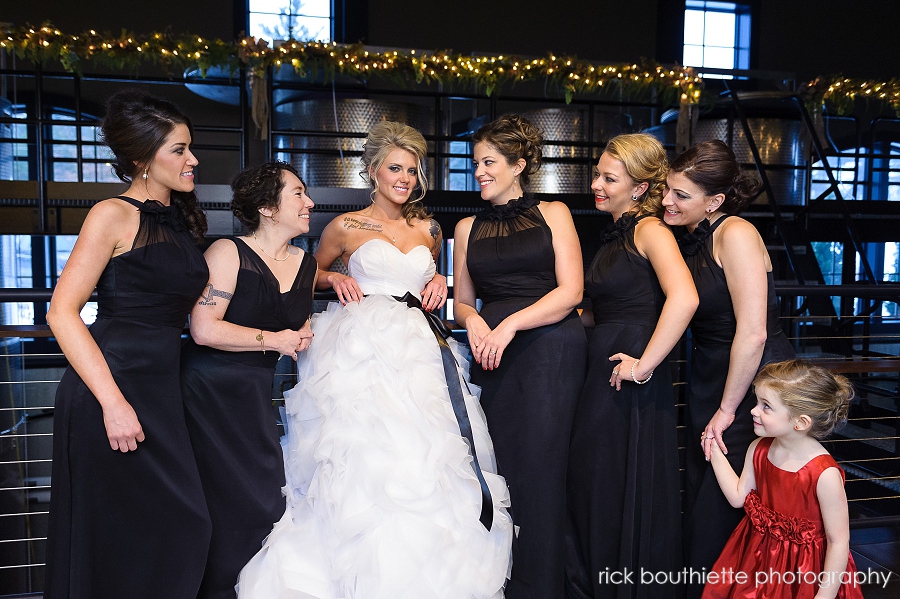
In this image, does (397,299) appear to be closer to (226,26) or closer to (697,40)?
(226,26)

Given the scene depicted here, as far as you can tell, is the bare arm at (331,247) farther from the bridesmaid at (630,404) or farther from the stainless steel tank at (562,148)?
the stainless steel tank at (562,148)

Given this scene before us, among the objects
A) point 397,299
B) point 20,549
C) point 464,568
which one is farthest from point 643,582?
point 20,549

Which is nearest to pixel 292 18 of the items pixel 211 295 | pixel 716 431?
pixel 211 295

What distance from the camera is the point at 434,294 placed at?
111 inches

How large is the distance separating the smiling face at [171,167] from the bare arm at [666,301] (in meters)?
1.56

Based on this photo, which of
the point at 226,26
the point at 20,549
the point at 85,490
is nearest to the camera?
the point at 85,490

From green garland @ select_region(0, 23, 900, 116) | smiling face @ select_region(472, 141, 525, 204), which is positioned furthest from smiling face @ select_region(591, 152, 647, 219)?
green garland @ select_region(0, 23, 900, 116)

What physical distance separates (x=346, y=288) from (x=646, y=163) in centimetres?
120

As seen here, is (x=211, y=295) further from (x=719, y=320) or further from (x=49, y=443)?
(x=49, y=443)

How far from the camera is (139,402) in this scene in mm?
2221

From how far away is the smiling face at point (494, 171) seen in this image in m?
2.78

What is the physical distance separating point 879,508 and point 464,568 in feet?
11.6

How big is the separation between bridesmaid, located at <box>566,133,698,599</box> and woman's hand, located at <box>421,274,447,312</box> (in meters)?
0.58

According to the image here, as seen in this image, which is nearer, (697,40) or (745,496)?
(745,496)
